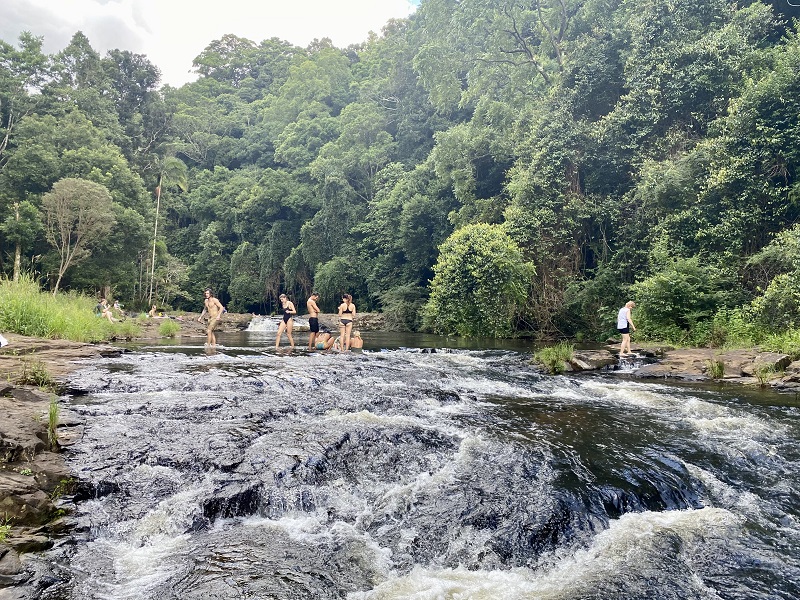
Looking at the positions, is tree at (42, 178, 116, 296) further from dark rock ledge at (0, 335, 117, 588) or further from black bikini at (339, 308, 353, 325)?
dark rock ledge at (0, 335, 117, 588)

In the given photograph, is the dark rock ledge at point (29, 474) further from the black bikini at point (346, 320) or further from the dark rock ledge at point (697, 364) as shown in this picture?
the dark rock ledge at point (697, 364)

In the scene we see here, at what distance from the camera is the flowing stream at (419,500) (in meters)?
3.45

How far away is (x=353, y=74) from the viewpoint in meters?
57.9

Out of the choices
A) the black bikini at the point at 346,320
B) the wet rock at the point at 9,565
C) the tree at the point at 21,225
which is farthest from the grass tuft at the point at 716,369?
the tree at the point at 21,225

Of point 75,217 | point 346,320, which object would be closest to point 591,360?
point 346,320

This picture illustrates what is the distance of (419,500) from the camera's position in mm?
4648

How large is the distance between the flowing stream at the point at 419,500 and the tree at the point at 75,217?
22.5 m

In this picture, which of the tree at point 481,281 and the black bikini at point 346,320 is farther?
the tree at point 481,281

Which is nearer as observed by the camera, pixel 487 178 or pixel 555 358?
pixel 555 358

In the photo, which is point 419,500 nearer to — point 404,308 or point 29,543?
point 29,543

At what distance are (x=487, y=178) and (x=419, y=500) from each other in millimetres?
25855

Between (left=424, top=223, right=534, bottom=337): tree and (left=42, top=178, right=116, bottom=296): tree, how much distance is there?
18.4 m

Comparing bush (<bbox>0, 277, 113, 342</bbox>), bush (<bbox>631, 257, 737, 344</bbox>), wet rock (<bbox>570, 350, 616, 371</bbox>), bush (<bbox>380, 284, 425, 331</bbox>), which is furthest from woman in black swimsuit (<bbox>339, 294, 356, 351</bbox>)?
bush (<bbox>380, 284, 425, 331</bbox>)

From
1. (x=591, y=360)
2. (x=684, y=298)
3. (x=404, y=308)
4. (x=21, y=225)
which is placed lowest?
(x=591, y=360)
